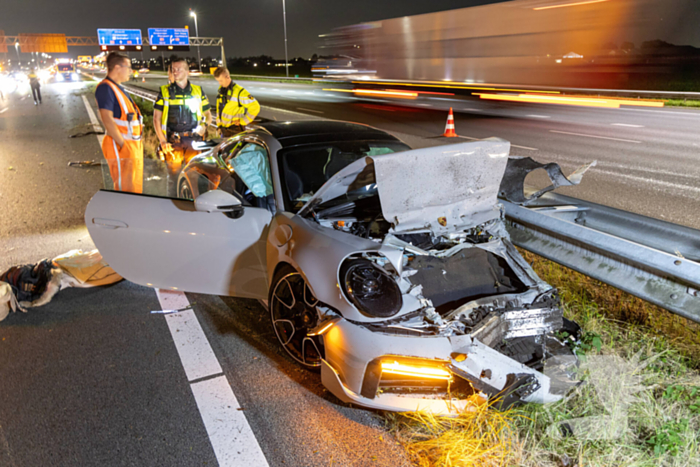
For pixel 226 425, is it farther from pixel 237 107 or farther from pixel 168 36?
pixel 168 36

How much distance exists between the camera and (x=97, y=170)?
30.4 ft

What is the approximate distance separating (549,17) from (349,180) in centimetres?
1347

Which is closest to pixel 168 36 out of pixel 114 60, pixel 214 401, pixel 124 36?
pixel 124 36

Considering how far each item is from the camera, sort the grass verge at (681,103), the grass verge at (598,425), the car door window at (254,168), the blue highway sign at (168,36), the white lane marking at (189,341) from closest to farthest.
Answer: the grass verge at (598,425)
the white lane marking at (189,341)
the car door window at (254,168)
the grass verge at (681,103)
the blue highway sign at (168,36)

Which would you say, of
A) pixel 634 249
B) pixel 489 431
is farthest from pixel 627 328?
pixel 489 431

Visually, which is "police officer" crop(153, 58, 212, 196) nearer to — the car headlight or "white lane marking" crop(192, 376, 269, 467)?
"white lane marking" crop(192, 376, 269, 467)

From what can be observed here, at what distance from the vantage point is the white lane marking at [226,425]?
2455mm

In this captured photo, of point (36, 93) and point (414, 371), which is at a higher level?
point (36, 93)

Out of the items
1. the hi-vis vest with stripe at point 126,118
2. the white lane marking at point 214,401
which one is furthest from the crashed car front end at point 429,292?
the hi-vis vest with stripe at point 126,118

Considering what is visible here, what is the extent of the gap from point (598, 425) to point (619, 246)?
103cm

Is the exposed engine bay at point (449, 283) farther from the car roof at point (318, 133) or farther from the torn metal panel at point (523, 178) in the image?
the car roof at point (318, 133)

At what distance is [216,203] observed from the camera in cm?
325

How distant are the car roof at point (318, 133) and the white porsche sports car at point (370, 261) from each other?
0.02m

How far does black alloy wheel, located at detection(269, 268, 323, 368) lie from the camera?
9.77ft
